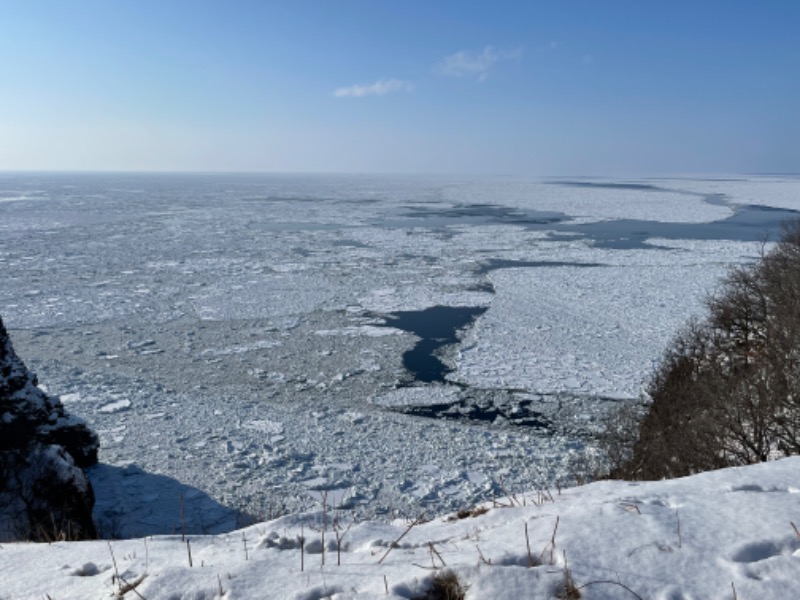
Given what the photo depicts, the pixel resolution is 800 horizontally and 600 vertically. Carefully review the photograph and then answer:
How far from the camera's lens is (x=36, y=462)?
23.3ft

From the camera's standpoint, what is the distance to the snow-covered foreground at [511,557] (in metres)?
2.38

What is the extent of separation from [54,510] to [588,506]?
19.8 ft

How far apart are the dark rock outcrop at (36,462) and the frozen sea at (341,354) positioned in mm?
722

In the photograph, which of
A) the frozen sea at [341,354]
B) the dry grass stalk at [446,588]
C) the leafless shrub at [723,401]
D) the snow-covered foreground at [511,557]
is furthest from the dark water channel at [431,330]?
the dry grass stalk at [446,588]

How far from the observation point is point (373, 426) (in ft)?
32.1

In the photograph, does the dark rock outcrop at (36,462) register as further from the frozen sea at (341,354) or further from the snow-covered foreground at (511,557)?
the snow-covered foreground at (511,557)

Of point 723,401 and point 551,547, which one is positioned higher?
point 551,547

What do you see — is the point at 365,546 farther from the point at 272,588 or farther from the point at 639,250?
the point at 639,250

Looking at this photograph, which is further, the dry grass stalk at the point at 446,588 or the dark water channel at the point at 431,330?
the dark water channel at the point at 431,330

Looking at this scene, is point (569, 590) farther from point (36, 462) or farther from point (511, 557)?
point (36, 462)

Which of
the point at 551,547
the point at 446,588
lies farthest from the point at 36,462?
the point at 551,547

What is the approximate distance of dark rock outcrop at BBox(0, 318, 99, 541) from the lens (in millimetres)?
6594

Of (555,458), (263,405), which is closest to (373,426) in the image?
(263,405)

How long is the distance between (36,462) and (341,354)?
22.0 ft
